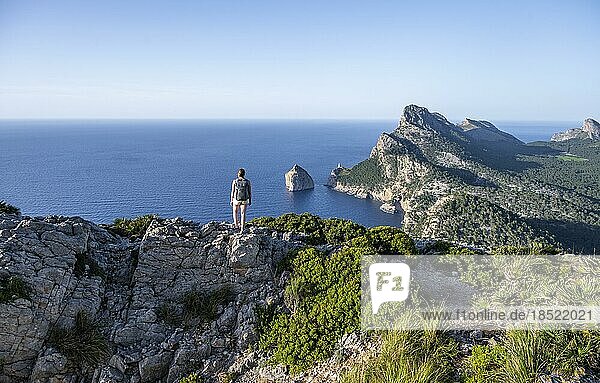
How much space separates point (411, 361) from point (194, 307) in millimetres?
6241

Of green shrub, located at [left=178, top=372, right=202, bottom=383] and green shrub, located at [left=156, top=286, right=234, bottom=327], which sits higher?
green shrub, located at [left=156, top=286, right=234, bottom=327]

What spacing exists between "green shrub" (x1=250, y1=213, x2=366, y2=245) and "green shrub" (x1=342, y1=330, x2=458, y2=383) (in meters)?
5.93

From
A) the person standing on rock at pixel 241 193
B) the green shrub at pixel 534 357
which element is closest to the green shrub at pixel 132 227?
the person standing on rock at pixel 241 193

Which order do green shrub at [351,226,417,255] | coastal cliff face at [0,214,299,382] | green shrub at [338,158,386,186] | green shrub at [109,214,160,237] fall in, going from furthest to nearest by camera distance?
green shrub at [338,158,386,186], green shrub at [109,214,160,237], green shrub at [351,226,417,255], coastal cliff face at [0,214,299,382]

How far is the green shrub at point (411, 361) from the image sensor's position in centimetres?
743

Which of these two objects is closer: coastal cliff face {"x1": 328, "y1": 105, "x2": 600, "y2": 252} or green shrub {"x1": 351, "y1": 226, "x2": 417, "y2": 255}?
green shrub {"x1": 351, "y1": 226, "x2": 417, "y2": 255}

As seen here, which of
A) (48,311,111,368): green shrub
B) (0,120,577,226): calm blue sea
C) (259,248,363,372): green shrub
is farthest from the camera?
(0,120,577,226): calm blue sea

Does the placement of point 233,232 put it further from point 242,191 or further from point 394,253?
point 394,253

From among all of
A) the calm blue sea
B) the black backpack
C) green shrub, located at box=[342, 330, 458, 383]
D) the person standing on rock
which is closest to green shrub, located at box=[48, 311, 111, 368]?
the person standing on rock

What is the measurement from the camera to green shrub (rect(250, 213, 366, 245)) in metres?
14.4

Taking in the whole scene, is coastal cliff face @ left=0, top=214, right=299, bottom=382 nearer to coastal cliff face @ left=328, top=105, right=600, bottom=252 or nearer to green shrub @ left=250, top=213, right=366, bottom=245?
green shrub @ left=250, top=213, right=366, bottom=245

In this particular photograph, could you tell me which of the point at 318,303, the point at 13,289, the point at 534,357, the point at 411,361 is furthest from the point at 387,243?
the point at 13,289

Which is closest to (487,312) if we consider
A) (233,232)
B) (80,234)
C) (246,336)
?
(246,336)

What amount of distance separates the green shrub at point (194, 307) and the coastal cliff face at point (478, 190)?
34.3 metres
